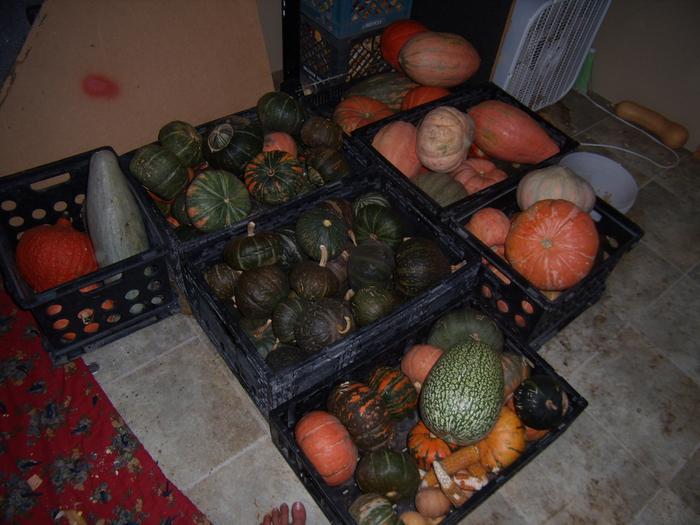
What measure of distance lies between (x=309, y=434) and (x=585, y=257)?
57.6 inches

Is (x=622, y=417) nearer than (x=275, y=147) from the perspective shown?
Yes

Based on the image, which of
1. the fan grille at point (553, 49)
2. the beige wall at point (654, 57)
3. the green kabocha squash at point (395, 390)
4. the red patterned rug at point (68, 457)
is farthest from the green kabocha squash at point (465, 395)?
the beige wall at point (654, 57)

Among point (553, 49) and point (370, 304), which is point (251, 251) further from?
point (553, 49)

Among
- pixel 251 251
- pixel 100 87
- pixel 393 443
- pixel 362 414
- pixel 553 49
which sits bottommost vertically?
pixel 393 443

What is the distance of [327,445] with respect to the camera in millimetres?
2027

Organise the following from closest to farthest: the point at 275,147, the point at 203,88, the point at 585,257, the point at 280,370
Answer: the point at 280,370 < the point at 585,257 < the point at 275,147 < the point at 203,88

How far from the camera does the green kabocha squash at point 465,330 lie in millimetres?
2355

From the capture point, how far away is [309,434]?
2.05 m

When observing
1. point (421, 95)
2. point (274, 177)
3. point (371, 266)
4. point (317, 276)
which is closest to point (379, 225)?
point (371, 266)

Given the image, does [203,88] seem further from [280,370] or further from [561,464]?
[561,464]

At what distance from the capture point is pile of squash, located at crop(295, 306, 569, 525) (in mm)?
2025

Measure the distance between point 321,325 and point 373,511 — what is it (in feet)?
2.37

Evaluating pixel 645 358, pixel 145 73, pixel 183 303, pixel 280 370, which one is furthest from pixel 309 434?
pixel 145 73

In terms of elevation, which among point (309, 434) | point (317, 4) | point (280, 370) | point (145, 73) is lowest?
point (309, 434)
